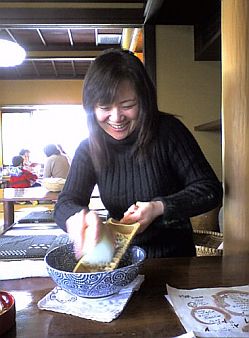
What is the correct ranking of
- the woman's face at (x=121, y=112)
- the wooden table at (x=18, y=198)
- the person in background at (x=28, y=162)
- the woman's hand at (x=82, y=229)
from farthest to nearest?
1. the person in background at (x=28, y=162)
2. the wooden table at (x=18, y=198)
3. the woman's face at (x=121, y=112)
4. the woman's hand at (x=82, y=229)

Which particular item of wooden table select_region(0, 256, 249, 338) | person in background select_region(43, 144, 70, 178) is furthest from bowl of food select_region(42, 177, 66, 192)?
wooden table select_region(0, 256, 249, 338)

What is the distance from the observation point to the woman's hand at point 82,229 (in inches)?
31.7

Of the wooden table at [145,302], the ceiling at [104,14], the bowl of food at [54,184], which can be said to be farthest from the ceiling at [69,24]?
the wooden table at [145,302]

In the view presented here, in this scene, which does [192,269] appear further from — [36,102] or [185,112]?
[36,102]

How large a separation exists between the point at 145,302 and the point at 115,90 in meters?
0.58

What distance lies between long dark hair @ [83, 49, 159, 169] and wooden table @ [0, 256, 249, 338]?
378 millimetres

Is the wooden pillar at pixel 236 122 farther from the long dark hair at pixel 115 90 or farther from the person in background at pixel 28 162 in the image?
the person in background at pixel 28 162

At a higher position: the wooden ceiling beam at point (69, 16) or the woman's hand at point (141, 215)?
the wooden ceiling beam at point (69, 16)

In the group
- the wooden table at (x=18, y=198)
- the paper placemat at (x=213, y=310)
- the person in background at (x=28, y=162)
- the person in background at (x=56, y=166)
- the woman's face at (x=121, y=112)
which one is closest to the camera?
the paper placemat at (x=213, y=310)

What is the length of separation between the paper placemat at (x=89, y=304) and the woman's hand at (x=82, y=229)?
102 mm

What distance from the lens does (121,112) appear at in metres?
1.10

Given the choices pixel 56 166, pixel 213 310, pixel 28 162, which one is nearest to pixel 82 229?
pixel 213 310

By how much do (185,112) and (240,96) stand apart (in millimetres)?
2184

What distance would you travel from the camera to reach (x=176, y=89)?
333 centimetres
